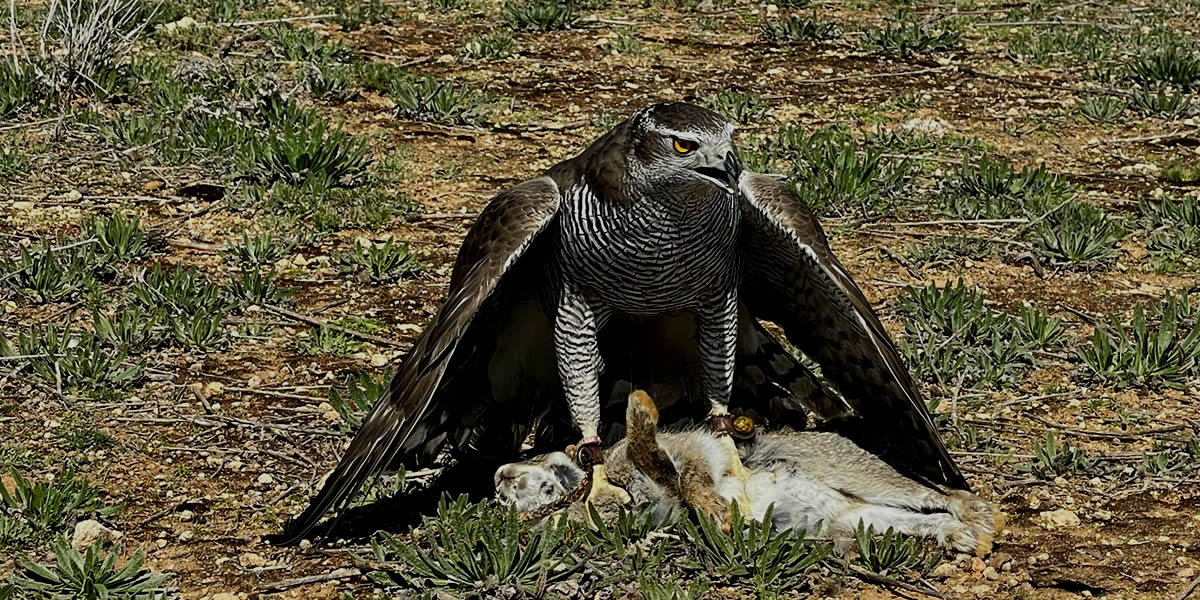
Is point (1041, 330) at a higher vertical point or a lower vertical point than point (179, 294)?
higher

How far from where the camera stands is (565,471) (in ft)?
17.9

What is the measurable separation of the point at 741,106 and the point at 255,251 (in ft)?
12.0

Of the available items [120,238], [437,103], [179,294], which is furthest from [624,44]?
[179,294]

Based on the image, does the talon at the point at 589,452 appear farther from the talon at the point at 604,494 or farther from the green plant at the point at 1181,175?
the green plant at the point at 1181,175

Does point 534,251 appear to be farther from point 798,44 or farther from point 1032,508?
point 798,44

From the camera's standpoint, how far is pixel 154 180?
8.66 m

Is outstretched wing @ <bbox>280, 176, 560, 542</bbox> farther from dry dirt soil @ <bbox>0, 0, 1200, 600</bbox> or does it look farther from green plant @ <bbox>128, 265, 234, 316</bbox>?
green plant @ <bbox>128, 265, 234, 316</bbox>

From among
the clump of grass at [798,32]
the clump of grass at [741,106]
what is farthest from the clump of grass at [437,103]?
the clump of grass at [798,32]

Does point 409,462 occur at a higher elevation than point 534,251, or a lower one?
lower

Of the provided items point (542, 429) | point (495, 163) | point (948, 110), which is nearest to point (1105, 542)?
point (542, 429)

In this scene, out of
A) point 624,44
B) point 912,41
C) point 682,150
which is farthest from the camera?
point 912,41

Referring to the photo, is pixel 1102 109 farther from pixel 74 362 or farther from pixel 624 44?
pixel 74 362

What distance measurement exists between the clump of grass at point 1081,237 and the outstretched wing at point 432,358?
3.47 m

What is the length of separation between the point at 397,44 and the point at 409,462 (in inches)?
252
